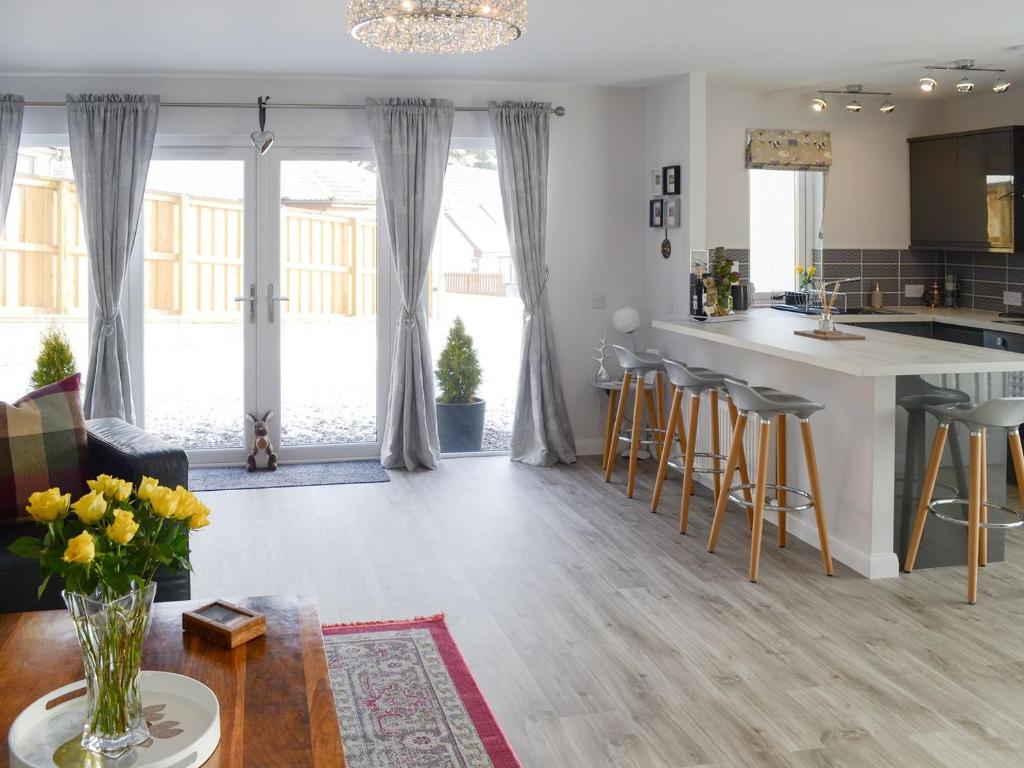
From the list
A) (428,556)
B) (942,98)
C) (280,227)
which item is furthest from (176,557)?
(942,98)

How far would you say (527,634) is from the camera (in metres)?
4.02

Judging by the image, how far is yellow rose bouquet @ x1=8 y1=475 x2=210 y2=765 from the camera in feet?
6.49

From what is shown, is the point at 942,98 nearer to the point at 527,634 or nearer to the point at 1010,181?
the point at 1010,181

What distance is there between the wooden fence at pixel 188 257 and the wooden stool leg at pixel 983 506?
13.4 ft

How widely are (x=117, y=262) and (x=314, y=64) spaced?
69.2 inches

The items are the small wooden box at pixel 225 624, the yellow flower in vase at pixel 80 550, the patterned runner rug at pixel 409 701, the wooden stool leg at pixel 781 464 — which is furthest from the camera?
the wooden stool leg at pixel 781 464

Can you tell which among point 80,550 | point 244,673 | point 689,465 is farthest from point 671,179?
point 80,550

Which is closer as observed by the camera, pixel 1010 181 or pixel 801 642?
pixel 801 642

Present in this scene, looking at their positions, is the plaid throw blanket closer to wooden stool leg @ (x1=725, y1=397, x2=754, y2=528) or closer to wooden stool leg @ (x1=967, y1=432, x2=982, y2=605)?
wooden stool leg @ (x1=725, y1=397, x2=754, y2=528)

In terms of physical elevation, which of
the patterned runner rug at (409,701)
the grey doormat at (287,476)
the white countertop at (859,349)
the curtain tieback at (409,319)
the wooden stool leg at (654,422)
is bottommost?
the patterned runner rug at (409,701)

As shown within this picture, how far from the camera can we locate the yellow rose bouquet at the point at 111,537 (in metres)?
1.97

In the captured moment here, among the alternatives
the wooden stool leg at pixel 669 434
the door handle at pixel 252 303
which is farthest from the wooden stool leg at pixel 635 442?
the door handle at pixel 252 303

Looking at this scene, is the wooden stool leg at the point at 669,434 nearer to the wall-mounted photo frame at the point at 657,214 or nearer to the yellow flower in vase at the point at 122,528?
the wall-mounted photo frame at the point at 657,214

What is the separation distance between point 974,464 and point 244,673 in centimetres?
315
